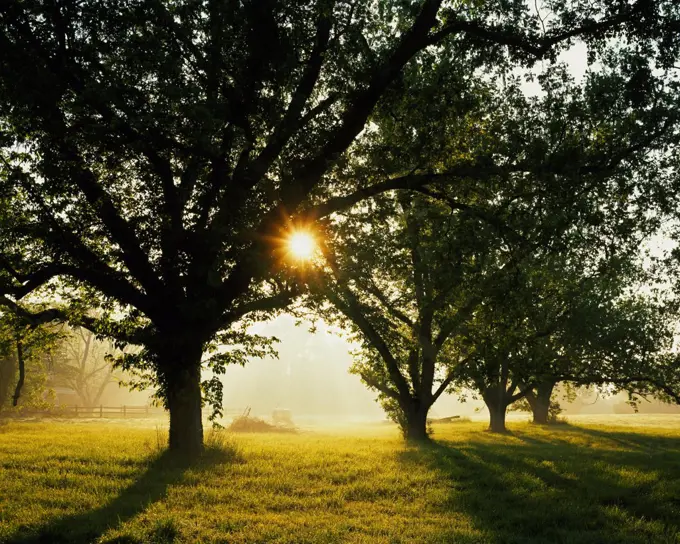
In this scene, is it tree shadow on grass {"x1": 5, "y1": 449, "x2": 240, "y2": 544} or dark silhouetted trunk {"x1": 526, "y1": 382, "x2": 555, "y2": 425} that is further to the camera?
dark silhouetted trunk {"x1": 526, "y1": 382, "x2": 555, "y2": 425}

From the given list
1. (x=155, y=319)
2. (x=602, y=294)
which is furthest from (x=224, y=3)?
(x=602, y=294)

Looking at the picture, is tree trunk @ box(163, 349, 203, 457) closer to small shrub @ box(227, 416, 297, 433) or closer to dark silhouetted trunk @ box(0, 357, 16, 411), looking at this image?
small shrub @ box(227, 416, 297, 433)

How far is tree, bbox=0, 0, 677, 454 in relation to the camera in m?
9.86

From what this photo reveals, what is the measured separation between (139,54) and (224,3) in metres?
1.92

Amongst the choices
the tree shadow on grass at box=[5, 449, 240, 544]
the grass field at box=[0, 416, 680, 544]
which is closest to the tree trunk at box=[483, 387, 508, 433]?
the grass field at box=[0, 416, 680, 544]

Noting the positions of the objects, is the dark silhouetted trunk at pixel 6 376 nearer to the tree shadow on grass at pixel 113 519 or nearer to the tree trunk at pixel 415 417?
the tree trunk at pixel 415 417

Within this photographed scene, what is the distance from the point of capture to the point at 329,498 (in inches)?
437

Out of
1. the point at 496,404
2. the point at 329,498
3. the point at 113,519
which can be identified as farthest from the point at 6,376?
the point at 329,498

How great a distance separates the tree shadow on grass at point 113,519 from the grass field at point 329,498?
0.10 feet

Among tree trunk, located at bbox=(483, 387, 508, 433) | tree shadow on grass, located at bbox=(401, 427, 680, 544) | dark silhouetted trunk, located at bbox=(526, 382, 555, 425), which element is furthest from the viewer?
dark silhouetted trunk, located at bbox=(526, 382, 555, 425)

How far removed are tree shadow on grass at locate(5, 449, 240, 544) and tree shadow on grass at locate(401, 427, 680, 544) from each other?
593 cm

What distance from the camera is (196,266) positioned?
35.7ft

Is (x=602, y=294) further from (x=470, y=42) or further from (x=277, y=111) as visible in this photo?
(x=277, y=111)

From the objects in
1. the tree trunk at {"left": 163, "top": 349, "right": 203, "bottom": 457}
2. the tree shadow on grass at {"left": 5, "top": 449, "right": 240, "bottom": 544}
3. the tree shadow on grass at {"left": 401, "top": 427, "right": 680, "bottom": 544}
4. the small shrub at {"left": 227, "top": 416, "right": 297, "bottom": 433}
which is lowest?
the small shrub at {"left": 227, "top": 416, "right": 297, "bottom": 433}
